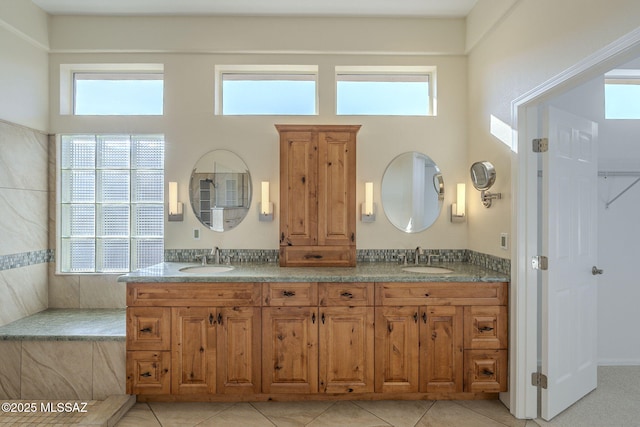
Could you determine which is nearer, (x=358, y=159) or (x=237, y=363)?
(x=237, y=363)

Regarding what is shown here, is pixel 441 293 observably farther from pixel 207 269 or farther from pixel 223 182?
pixel 223 182

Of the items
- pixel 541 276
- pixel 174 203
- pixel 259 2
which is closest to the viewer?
pixel 541 276

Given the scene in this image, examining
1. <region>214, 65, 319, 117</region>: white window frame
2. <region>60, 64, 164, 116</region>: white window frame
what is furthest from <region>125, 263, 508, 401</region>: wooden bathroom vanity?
<region>60, 64, 164, 116</region>: white window frame

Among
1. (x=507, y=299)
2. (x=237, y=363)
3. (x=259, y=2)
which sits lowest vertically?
(x=237, y=363)

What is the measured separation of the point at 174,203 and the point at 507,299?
9.26 feet

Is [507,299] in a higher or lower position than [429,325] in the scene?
higher

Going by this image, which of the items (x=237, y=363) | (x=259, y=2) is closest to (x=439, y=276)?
(x=237, y=363)

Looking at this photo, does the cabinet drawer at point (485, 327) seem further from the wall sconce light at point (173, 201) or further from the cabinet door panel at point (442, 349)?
the wall sconce light at point (173, 201)

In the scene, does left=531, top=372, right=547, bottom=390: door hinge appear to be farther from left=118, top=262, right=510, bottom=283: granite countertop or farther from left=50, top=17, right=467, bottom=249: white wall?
left=50, top=17, right=467, bottom=249: white wall

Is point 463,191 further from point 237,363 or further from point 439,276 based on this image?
point 237,363

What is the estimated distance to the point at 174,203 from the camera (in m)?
3.09

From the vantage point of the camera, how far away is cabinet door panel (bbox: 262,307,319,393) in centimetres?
246

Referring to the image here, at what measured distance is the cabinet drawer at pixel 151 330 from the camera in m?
2.44

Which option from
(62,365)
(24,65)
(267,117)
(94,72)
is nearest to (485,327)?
(267,117)
